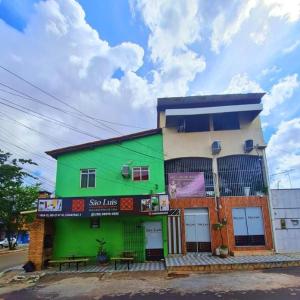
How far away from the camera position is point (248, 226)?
16.5m

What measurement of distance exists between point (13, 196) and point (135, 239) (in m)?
16.8

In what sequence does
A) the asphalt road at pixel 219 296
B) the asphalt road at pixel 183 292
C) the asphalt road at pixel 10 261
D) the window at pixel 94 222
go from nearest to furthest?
the asphalt road at pixel 219 296 < the asphalt road at pixel 183 292 < the window at pixel 94 222 < the asphalt road at pixel 10 261

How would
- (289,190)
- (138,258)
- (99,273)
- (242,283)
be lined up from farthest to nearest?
(289,190)
(138,258)
(99,273)
(242,283)

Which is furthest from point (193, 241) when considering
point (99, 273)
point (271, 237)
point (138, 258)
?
point (99, 273)

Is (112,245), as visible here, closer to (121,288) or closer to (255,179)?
(121,288)

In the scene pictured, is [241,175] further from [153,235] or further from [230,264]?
[153,235]

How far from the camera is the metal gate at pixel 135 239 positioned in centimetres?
→ 1609

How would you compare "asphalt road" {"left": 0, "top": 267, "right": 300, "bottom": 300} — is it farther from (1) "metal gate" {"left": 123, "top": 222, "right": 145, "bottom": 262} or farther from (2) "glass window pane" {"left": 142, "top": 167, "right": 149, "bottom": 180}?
(2) "glass window pane" {"left": 142, "top": 167, "right": 149, "bottom": 180}

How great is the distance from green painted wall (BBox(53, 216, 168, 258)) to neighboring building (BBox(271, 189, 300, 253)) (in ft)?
20.6

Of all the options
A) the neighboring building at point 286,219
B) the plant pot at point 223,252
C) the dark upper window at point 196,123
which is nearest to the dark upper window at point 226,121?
the dark upper window at point 196,123

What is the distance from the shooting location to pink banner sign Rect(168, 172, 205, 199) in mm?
17125

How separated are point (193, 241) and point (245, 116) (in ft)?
27.0

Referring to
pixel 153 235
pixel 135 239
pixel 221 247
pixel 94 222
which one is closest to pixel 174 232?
A: pixel 153 235

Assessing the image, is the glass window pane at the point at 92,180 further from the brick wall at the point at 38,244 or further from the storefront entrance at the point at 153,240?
the storefront entrance at the point at 153,240
